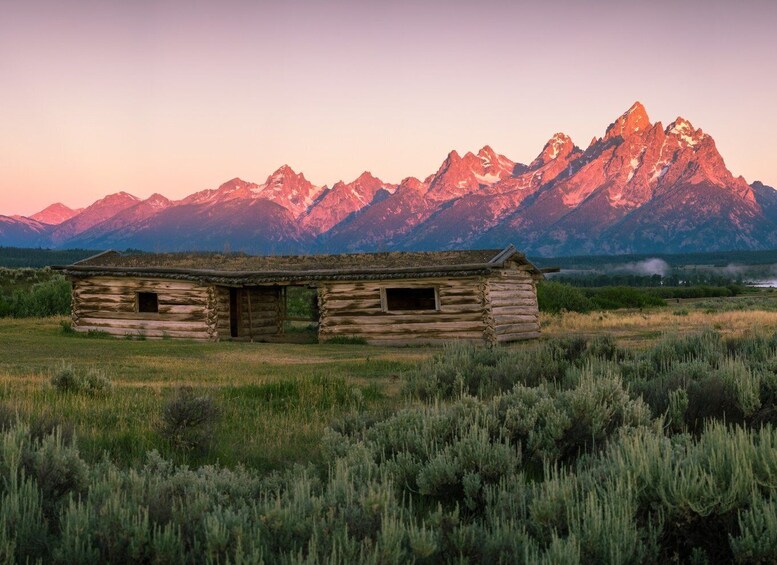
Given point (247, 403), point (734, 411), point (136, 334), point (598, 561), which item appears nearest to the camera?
point (598, 561)

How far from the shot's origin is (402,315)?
24.0 m

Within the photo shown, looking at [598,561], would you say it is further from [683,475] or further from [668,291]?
[668,291]

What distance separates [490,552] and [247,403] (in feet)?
22.9

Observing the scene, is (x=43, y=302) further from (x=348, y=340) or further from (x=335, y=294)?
(x=348, y=340)

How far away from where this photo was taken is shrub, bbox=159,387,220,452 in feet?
24.0

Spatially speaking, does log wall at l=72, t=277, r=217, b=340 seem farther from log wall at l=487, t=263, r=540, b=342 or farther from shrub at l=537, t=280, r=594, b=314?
shrub at l=537, t=280, r=594, b=314

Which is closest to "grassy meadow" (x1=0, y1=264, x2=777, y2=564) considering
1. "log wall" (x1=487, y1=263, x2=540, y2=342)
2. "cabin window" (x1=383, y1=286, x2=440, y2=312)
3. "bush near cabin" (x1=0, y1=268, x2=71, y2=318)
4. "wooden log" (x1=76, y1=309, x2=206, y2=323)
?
"log wall" (x1=487, y1=263, x2=540, y2=342)

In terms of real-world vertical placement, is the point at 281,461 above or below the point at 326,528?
below

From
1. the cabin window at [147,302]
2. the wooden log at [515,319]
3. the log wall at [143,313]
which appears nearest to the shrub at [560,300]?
the wooden log at [515,319]

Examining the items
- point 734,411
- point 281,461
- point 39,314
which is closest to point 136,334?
point 39,314

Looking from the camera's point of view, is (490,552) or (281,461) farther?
(281,461)

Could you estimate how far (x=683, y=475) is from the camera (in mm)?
4059

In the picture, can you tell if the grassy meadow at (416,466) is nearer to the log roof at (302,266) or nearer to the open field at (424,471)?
the open field at (424,471)

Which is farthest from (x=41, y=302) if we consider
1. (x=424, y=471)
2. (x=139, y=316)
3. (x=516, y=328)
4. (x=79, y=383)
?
(x=424, y=471)
